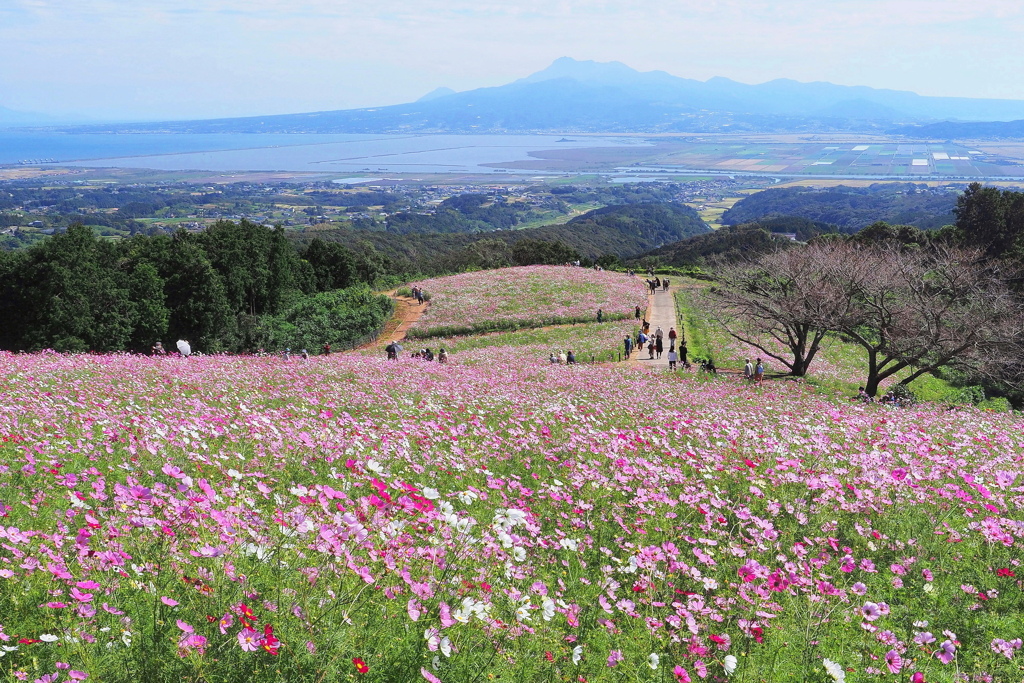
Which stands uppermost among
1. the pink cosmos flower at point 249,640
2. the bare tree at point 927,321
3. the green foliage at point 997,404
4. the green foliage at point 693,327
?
the pink cosmos flower at point 249,640

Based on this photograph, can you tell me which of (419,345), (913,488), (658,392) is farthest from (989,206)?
(913,488)

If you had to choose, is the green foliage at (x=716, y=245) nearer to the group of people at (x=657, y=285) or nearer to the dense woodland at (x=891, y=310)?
the group of people at (x=657, y=285)

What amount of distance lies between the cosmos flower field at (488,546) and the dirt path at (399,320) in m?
32.4

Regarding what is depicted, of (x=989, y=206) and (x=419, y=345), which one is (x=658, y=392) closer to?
(x=419, y=345)

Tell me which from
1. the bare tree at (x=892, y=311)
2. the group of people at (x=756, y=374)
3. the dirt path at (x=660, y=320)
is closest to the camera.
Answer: the bare tree at (x=892, y=311)

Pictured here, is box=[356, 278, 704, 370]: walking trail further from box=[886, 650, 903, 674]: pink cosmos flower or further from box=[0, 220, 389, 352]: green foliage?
box=[886, 650, 903, 674]: pink cosmos flower

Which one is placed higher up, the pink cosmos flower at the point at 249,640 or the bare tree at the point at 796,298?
the pink cosmos flower at the point at 249,640

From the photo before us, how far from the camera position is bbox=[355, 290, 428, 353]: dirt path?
45.6 metres

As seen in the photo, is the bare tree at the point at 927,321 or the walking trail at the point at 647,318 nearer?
the bare tree at the point at 927,321

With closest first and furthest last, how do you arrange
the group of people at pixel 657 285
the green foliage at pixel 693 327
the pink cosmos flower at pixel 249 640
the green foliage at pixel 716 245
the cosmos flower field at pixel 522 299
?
the pink cosmos flower at pixel 249 640, the green foliage at pixel 693 327, the cosmos flower field at pixel 522 299, the group of people at pixel 657 285, the green foliage at pixel 716 245

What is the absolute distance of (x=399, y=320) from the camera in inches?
1999

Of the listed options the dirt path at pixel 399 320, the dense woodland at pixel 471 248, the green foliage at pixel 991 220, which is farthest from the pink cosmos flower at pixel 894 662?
the dense woodland at pixel 471 248

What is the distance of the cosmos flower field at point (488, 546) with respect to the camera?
12.1 ft

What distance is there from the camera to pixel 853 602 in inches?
235
